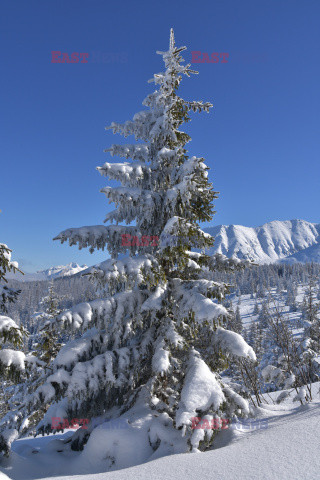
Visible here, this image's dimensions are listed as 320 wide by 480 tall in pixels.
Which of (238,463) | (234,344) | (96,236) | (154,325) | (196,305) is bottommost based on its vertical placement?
(238,463)

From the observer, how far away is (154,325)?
23.6 ft

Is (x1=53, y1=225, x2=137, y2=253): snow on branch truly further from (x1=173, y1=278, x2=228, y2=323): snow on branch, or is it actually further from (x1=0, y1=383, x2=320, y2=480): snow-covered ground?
(x1=0, y1=383, x2=320, y2=480): snow-covered ground

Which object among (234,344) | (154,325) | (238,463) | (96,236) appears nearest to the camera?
(238,463)

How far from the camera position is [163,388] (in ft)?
21.2

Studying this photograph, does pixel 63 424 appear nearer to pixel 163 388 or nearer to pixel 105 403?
pixel 105 403

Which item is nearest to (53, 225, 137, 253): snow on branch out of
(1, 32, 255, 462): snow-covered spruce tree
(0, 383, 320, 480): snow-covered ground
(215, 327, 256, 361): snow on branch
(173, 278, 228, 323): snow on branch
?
(1, 32, 255, 462): snow-covered spruce tree

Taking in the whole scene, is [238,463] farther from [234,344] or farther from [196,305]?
[196,305]

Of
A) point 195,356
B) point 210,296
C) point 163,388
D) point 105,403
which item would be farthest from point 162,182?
point 105,403

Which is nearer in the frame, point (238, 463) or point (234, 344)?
point (238, 463)

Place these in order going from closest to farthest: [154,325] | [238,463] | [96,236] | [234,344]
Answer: [238,463]
[234,344]
[96,236]
[154,325]

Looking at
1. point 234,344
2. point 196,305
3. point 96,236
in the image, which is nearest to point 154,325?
point 196,305

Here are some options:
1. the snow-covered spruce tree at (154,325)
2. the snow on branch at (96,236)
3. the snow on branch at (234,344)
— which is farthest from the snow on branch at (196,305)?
the snow on branch at (96,236)

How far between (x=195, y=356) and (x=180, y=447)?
1.74m

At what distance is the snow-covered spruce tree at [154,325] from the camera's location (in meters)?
5.43
